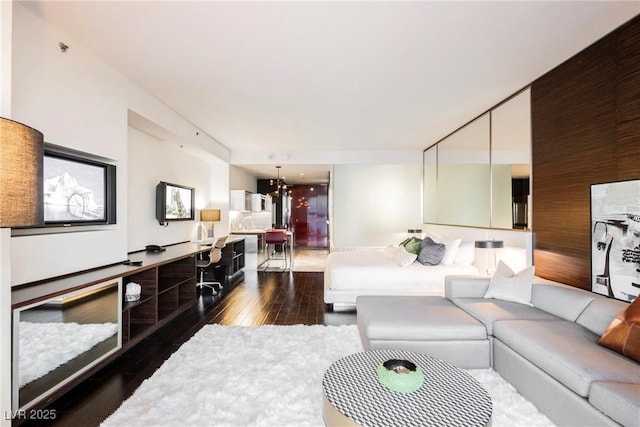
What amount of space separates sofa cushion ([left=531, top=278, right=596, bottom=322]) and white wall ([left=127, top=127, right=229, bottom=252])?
4.67 m

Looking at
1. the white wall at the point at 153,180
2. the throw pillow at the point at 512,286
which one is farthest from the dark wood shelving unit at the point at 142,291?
the throw pillow at the point at 512,286

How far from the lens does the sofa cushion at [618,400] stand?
137cm

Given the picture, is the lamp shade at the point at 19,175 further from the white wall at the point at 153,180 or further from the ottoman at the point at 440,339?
the white wall at the point at 153,180

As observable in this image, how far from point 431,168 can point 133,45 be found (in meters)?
5.53

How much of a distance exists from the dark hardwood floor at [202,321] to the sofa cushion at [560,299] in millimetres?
1934

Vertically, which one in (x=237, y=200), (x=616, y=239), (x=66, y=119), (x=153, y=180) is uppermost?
(x=66, y=119)

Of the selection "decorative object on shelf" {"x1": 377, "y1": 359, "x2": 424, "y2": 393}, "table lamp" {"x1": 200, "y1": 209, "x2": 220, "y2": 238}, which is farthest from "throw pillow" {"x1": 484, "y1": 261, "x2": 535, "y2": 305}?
"table lamp" {"x1": 200, "y1": 209, "x2": 220, "y2": 238}

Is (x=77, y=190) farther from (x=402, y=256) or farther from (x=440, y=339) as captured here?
(x=402, y=256)

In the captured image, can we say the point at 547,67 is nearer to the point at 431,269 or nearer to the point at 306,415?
the point at 431,269

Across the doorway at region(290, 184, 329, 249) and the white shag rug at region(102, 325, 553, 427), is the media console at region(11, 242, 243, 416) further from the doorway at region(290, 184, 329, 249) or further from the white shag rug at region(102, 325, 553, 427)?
the doorway at region(290, 184, 329, 249)

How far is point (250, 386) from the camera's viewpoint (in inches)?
86.6

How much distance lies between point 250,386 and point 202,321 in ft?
5.55

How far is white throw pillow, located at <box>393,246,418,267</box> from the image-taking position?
416 centimetres

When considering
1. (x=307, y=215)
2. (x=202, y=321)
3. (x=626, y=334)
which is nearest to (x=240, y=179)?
(x=307, y=215)
